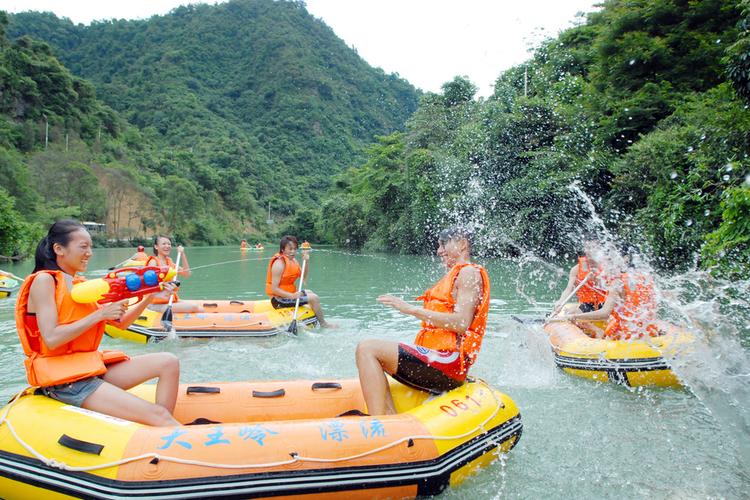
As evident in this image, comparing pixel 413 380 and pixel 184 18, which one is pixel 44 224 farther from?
pixel 184 18

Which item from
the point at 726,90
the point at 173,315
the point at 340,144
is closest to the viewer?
the point at 173,315

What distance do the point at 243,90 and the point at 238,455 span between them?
110462mm

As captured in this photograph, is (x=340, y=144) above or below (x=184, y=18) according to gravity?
below

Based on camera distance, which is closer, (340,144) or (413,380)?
(413,380)

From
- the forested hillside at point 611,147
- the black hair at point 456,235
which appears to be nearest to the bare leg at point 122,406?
the black hair at point 456,235

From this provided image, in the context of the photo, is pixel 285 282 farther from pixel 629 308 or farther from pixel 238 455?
pixel 238 455

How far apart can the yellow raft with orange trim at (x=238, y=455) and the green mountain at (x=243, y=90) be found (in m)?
63.8

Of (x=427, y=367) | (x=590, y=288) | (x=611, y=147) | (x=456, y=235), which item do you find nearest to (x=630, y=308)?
(x=590, y=288)

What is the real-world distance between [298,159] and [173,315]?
8501 centimetres

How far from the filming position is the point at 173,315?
7.33 metres

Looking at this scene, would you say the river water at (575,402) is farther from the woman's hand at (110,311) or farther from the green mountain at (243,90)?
the green mountain at (243,90)

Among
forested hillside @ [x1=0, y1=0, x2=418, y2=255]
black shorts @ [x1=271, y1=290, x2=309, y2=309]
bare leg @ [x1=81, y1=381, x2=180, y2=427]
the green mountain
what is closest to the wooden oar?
black shorts @ [x1=271, y1=290, x2=309, y2=309]

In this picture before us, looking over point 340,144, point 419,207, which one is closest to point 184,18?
point 340,144

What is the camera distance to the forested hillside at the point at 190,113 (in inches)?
1884
